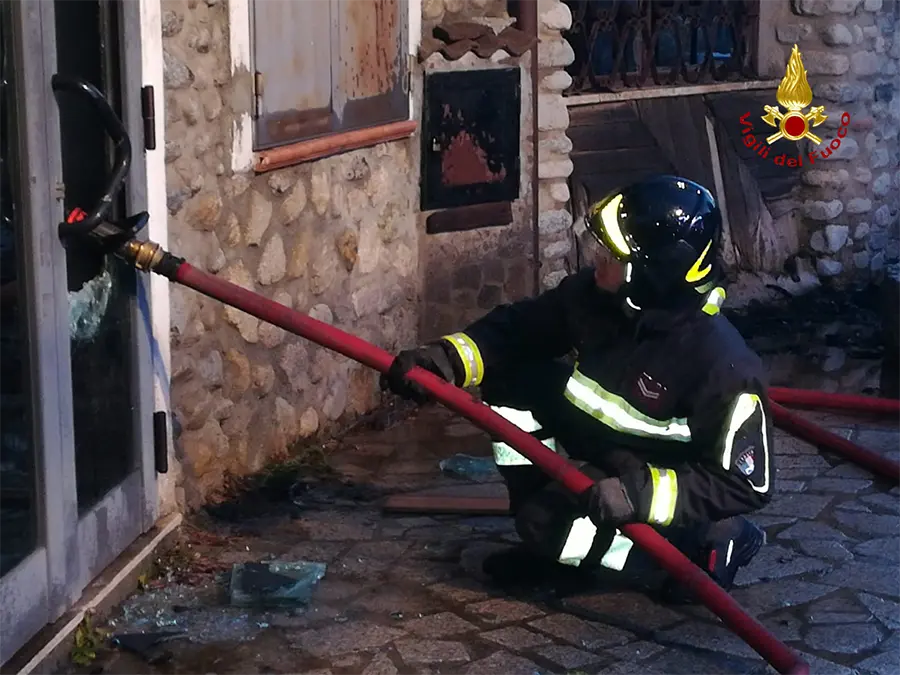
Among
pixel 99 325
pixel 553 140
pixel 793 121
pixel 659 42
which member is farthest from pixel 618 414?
pixel 793 121

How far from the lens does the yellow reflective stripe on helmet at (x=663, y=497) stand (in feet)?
12.7

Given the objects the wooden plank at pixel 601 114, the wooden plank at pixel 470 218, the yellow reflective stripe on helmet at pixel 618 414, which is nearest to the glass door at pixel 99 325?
the yellow reflective stripe on helmet at pixel 618 414

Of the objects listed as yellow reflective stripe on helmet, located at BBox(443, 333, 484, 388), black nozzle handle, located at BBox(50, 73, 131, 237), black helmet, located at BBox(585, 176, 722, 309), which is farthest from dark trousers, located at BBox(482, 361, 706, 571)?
black nozzle handle, located at BBox(50, 73, 131, 237)

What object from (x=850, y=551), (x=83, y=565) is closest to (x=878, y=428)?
(x=850, y=551)

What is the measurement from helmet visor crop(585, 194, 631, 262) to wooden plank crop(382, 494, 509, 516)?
1430 millimetres

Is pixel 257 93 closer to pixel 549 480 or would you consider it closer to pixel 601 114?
pixel 549 480

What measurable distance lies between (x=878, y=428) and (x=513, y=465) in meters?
2.62

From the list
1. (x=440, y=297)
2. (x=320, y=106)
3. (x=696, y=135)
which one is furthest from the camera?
(x=696, y=135)

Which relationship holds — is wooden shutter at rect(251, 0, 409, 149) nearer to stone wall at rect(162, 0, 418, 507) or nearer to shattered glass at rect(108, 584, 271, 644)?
stone wall at rect(162, 0, 418, 507)

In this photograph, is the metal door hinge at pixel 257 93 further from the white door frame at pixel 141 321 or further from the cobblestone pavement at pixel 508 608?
the cobblestone pavement at pixel 508 608

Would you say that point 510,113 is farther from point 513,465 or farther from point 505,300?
point 513,465

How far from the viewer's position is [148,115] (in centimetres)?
432

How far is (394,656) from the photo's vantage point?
3.98m

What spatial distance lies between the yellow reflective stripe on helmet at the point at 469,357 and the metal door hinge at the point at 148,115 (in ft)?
3.75
